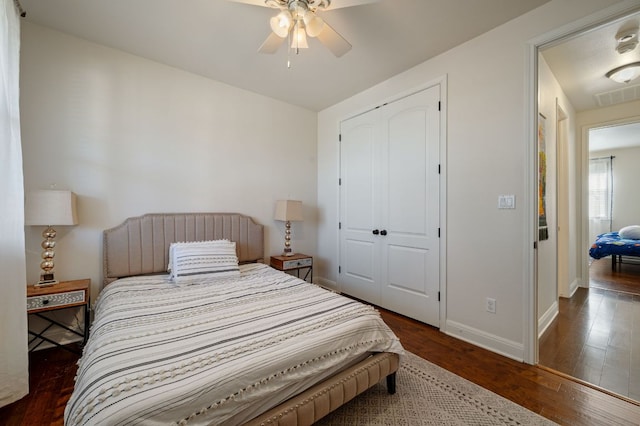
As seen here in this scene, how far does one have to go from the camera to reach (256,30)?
2.23 m

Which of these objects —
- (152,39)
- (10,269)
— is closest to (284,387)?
(10,269)

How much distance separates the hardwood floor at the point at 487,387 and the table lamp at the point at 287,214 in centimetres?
186

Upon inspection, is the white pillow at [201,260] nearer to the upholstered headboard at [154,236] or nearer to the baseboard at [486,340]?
the upholstered headboard at [154,236]

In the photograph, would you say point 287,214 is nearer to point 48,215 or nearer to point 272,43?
point 272,43


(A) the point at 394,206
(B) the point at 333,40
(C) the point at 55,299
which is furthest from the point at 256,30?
(C) the point at 55,299

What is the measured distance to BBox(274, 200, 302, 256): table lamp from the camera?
11.1 ft

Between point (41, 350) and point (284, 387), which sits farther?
point (41, 350)

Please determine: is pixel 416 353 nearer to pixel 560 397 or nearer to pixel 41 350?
pixel 560 397

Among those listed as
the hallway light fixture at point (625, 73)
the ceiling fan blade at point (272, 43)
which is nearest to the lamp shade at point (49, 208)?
the ceiling fan blade at point (272, 43)

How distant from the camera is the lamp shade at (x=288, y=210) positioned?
3.39 m

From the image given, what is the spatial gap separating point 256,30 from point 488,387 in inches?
129

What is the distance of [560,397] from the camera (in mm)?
1681

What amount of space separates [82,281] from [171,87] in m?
2.09

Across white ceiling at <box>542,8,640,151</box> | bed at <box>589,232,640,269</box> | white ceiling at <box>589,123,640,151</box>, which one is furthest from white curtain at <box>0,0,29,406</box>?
bed at <box>589,232,640,269</box>
